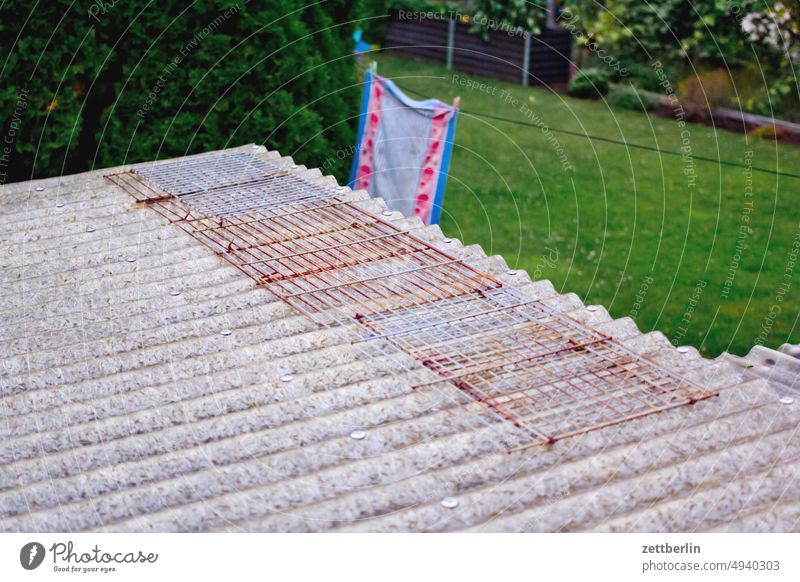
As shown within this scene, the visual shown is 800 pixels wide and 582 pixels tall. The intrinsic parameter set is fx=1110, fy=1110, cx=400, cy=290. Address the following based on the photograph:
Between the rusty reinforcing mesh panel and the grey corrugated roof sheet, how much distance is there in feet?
0.45

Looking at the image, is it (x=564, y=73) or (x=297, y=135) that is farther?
(x=564, y=73)

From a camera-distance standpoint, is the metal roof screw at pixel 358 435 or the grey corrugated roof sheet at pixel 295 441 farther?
the metal roof screw at pixel 358 435

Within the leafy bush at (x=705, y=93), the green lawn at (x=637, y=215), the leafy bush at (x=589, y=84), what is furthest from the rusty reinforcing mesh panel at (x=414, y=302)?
the leafy bush at (x=589, y=84)

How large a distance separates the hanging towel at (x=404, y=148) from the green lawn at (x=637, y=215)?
4.81 ft

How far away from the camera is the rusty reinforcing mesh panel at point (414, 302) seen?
15.0ft

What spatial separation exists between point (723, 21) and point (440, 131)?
8951 mm

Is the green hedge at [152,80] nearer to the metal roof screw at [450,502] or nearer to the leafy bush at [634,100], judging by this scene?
the metal roof screw at [450,502]

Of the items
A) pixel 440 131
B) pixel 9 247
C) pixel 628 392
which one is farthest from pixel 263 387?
pixel 440 131

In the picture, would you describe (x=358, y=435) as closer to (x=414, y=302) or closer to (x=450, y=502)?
(x=450, y=502)

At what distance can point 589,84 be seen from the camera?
17.5m

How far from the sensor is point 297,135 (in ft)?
34.4

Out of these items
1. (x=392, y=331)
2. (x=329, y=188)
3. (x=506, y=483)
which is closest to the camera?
(x=506, y=483)

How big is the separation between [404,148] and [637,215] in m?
4.03
